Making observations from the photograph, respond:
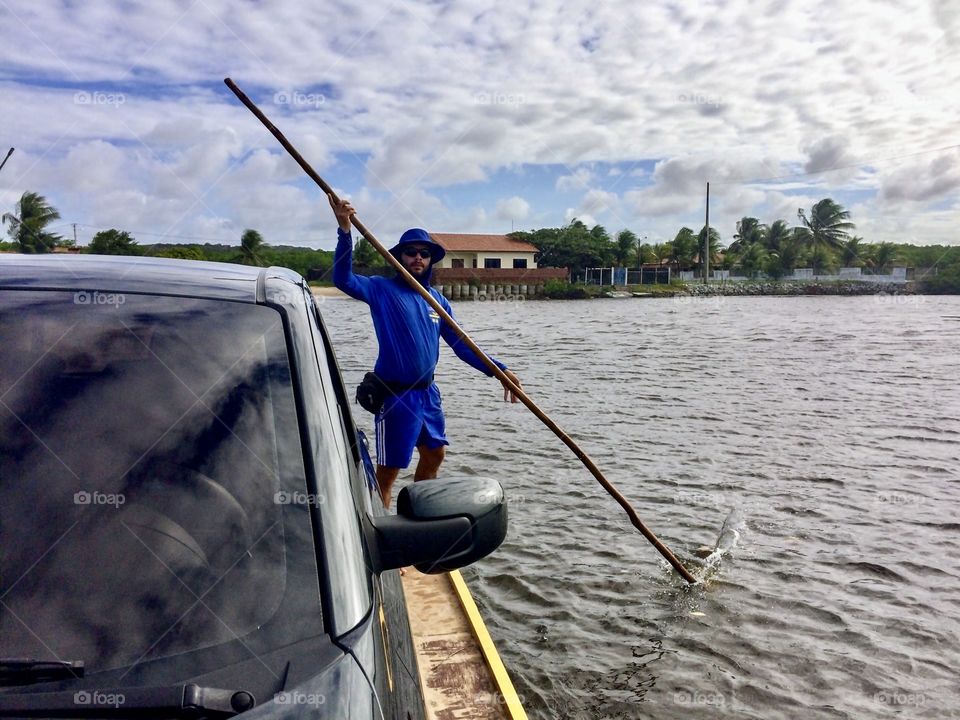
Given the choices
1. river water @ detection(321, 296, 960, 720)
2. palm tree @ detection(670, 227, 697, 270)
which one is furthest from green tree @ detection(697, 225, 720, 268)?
river water @ detection(321, 296, 960, 720)

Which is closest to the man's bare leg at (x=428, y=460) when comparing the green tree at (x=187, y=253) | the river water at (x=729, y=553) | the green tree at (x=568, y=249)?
the river water at (x=729, y=553)

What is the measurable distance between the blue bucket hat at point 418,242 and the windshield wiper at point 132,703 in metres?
3.98

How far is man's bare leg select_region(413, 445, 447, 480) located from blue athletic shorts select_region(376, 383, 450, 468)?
13 cm

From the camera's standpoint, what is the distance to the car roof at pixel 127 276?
5.99 ft

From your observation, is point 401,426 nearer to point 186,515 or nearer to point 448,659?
point 448,659

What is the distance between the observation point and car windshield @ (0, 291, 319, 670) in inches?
56.5

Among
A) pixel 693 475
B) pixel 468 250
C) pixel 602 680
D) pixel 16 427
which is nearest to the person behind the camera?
pixel 16 427

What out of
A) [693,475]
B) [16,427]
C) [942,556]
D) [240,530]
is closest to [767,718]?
[942,556]

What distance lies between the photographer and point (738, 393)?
1716 cm

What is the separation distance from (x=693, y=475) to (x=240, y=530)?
347 inches

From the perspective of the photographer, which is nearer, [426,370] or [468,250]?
[426,370]

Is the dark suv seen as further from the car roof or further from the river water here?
the river water

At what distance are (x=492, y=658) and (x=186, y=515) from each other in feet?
8.56

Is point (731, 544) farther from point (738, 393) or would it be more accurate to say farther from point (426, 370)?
point (738, 393)
